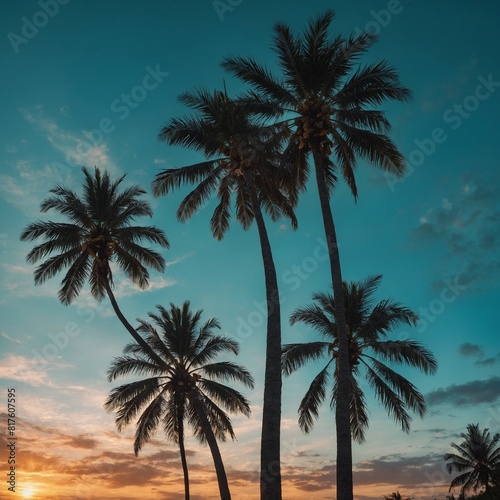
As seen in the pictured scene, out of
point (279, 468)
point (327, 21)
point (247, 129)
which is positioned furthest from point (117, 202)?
point (279, 468)

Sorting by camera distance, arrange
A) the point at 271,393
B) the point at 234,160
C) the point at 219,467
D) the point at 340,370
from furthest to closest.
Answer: the point at 219,467 → the point at 234,160 → the point at 340,370 → the point at 271,393

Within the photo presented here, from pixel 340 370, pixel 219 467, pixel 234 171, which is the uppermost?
pixel 234 171

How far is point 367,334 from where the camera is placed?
25.0 meters

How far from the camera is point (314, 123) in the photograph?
18734 mm

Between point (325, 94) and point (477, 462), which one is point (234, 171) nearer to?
point (325, 94)

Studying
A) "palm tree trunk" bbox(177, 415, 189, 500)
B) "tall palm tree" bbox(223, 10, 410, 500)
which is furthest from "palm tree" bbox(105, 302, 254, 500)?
"tall palm tree" bbox(223, 10, 410, 500)

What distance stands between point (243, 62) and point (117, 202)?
10.3 metres

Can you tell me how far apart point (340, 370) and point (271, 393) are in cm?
249

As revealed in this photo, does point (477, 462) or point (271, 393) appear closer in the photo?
point (271, 393)

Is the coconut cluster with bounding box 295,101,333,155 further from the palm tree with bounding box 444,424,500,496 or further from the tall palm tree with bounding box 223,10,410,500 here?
the palm tree with bounding box 444,424,500,496

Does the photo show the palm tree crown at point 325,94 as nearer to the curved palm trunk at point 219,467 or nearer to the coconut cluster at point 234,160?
the coconut cluster at point 234,160

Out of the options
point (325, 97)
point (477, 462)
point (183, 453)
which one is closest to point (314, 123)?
point (325, 97)

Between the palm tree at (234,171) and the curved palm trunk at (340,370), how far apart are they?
2115 mm

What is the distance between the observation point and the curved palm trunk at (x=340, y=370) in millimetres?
14547
